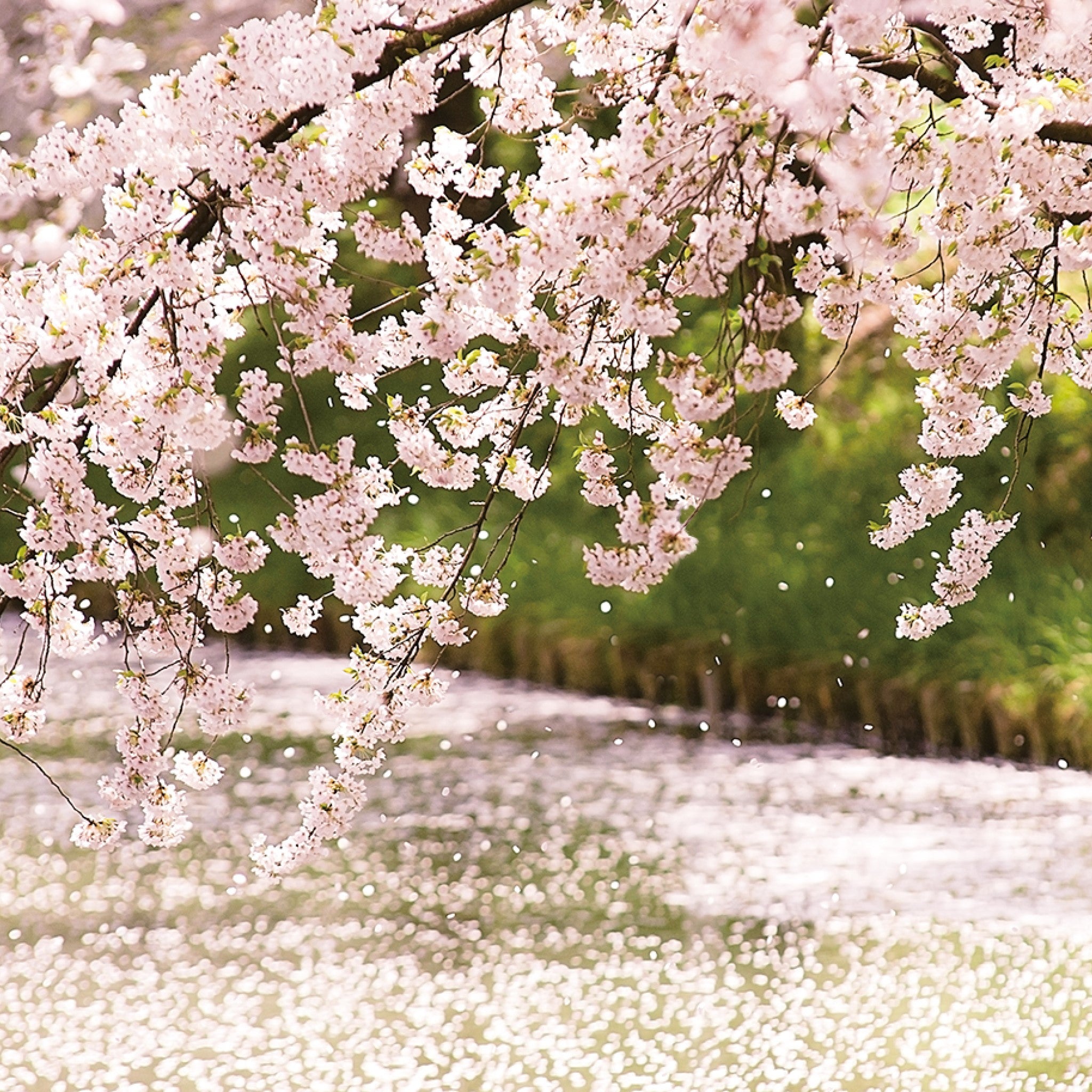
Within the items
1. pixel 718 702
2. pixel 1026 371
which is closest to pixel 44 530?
pixel 718 702

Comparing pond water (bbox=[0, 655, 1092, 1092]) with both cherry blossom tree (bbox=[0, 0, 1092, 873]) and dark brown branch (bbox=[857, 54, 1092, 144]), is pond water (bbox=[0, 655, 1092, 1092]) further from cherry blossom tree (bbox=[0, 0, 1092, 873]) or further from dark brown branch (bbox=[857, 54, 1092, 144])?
dark brown branch (bbox=[857, 54, 1092, 144])

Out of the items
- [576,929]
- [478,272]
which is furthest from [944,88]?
[576,929]

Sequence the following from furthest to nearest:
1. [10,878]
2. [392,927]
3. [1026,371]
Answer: [1026,371], [10,878], [392,927]

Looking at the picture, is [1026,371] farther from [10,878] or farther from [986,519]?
[10,878]

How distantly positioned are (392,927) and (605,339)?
2.36 m

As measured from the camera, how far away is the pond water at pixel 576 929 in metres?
3.37

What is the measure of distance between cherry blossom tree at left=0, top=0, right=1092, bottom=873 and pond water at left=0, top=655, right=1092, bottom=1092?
1110mm

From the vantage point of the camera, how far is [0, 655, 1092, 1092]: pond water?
337cm

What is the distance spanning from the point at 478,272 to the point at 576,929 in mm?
2567

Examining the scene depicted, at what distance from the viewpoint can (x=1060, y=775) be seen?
5270 millimetres

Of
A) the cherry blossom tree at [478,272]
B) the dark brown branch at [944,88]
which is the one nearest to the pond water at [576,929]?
the cherry blossom tree at [478,272]

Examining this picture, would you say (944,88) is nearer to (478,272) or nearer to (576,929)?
(478,272)

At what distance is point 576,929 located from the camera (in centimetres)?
415

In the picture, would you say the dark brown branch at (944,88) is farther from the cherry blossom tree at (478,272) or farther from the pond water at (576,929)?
the pond water at (576,929)
